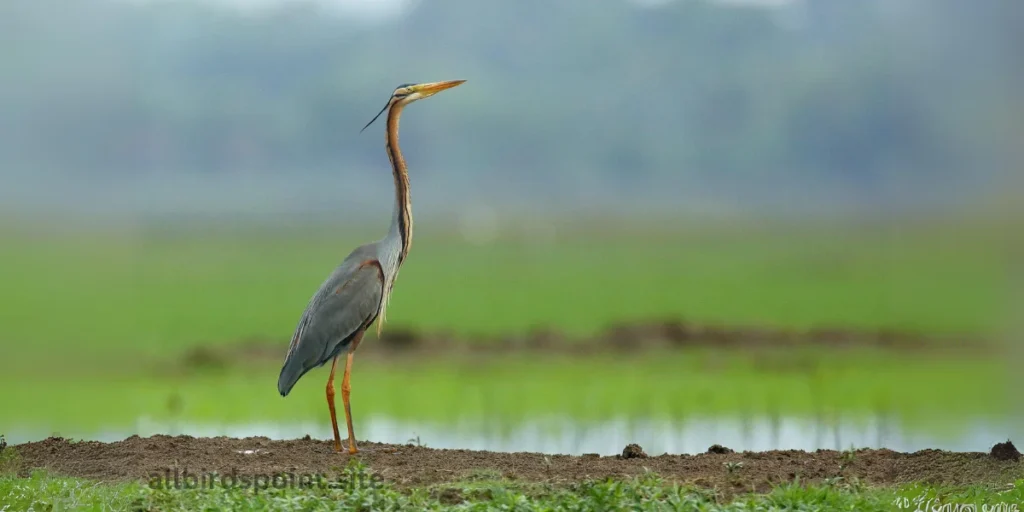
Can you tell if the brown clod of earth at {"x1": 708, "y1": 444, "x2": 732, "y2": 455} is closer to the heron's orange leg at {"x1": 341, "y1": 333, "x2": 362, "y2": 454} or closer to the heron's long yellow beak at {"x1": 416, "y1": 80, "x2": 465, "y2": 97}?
the heron's orange leg at {"x1": 341, "y1": 333, "x2": 362, "y2": 454}

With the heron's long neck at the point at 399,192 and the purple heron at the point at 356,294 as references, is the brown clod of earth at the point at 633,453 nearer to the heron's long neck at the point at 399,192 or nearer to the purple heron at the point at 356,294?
the purple heron at the point at 356,294

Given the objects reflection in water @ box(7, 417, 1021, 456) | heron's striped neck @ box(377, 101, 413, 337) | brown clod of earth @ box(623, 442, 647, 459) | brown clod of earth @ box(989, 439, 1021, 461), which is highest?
heron's striped neck @ box(377, 101, 413, 337)

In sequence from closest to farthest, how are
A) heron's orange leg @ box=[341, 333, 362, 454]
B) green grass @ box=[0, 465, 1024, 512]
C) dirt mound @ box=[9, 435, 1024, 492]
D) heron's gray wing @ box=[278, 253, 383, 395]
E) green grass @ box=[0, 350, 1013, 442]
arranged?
green grass @ box=[0, 465, 1024, 512]
dirt mound @ box=[9, 435, 1024, 492]
heron's orange leg @ box=[341, 333, 362, 454]
heron's gray wing @ box=[278, 253, 383, 395]
green grass @ box=[0, 350, 1013, 442]

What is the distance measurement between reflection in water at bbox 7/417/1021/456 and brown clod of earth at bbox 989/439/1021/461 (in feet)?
4.01

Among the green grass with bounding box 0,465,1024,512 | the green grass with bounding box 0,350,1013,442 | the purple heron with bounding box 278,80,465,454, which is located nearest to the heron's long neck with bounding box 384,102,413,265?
the purple heron with bounding box 278,80,465,454

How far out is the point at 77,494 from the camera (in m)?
4.47

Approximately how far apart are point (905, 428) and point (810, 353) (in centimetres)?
517

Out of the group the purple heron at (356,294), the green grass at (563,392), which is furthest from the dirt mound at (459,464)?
the green grass at (563,392)

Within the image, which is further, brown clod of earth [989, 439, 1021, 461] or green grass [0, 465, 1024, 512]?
brown clod of earth [989, 439, 1021, 461]

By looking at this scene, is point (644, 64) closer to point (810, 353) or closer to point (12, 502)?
point (810, 353)

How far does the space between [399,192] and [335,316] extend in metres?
0.67

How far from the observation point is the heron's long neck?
18.3ft

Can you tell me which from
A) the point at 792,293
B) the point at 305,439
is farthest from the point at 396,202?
the point at 792,293

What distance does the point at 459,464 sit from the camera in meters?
5.04
